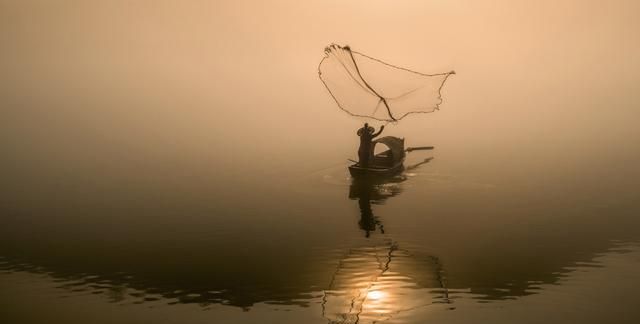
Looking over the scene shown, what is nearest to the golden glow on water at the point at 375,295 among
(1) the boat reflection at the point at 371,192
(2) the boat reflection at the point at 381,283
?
(2) the boat reflection at the point at 381,283

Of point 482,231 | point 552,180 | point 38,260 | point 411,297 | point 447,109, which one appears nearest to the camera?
point 411,297

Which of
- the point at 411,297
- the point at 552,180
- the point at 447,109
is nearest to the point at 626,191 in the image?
the point at 552,180

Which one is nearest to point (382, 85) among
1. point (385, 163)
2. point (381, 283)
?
point (385, 163)

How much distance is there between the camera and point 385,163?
4347 cm

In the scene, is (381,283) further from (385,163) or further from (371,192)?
(385,163)

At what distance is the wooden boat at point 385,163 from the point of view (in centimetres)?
4109

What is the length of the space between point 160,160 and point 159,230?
27621 mm

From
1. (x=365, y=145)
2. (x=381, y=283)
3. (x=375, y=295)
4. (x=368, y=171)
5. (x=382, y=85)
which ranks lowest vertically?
(x=375, y=295)

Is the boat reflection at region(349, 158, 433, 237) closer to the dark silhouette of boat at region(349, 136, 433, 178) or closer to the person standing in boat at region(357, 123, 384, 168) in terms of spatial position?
the dark silhouette of boat at region(349, 136, 433, 178)

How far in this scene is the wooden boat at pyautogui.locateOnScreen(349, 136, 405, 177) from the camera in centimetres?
4109

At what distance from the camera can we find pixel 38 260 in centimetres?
2848

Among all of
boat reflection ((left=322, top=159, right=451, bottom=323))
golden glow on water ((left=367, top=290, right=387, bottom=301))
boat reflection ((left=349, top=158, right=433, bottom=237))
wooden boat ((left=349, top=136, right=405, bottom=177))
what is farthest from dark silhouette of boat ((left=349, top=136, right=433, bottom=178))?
golden glow on water ((left=367, top=290, right=387, bottom=301))

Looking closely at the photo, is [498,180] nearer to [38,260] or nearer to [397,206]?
[397,206]

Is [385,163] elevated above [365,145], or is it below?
below
